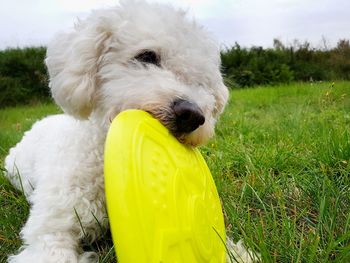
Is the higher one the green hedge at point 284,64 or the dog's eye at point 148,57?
the dog's eye at point 148,57

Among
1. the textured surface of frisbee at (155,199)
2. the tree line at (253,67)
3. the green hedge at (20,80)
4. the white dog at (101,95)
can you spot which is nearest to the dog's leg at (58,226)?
the white dog at (101,95)

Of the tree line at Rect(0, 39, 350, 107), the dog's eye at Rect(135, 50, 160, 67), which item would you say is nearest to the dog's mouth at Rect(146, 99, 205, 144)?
the dog's eye at Rect(135, 50, 160, 67)

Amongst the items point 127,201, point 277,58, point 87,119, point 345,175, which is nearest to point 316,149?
point 345,175

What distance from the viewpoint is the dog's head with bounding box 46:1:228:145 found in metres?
2.62

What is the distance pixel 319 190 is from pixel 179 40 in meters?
1.18

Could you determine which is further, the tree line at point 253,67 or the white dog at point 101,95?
the tree line at point 253,67

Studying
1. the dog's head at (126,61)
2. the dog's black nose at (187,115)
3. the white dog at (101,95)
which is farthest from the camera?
the dog's head at (126,61)

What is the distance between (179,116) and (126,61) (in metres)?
0.58

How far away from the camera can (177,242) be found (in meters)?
2.03

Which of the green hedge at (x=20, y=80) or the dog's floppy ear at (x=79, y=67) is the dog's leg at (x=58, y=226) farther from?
the green hedge at (x=20, y=80)

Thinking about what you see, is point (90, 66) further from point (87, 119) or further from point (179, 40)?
point (179, 40)

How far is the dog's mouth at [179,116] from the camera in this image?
2365 mm

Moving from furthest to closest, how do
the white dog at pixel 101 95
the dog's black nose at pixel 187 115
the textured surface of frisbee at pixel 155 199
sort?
the white dog at pixel 101 95 < the dog's black nose at pixel 187 115 < the textured surface of frisbee at pixel 155 199

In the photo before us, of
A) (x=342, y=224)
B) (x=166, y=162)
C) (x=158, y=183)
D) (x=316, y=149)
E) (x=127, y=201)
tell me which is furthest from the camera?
(x=316, y=149)
